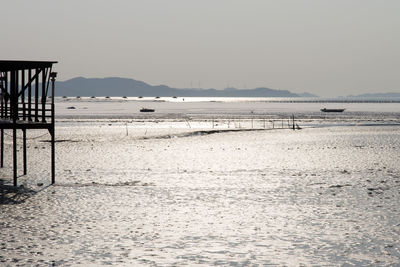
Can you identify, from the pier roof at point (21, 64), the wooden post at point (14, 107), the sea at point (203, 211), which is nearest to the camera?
the sea at point (203, 211)

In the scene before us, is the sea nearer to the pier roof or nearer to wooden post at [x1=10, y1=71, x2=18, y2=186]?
wooden post at [x1=10, y1=71, x2=18, y2=186]

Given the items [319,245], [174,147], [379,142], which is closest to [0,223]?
[319,245]

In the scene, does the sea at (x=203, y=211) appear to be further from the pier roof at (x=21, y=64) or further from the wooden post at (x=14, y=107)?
the pier roof at (x=21, y=64)

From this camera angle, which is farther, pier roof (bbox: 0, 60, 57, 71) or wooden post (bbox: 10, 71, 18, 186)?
pier roof (bbox: 0, 60, 57, 71)

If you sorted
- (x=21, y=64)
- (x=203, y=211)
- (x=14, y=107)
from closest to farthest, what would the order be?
(x=203, y=211) < (x=14, y=107) < (x=21, y=64)

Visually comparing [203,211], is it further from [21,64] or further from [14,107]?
[21,64]

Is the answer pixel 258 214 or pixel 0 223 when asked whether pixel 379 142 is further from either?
pixel 0 223

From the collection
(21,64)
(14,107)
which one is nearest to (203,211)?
(14,107)

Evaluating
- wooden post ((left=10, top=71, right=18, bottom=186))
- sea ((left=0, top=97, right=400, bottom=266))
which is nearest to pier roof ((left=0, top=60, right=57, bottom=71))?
wooden post ((left=10, top=71, right=18, bottom=186))

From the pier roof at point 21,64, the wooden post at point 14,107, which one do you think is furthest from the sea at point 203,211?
the pier roof at point 21,64

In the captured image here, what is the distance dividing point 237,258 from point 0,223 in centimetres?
916

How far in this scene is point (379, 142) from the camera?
5697 cm

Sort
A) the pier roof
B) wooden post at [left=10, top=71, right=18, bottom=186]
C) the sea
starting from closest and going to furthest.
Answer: the sea, wooden post at [left=10, top=71, right=18, bottom=186], the pier roof

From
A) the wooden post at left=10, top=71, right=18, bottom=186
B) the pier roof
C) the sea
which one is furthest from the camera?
the pier roof
